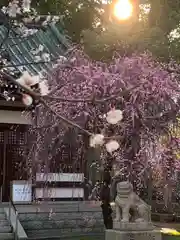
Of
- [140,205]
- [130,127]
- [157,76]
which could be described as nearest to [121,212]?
[140,205]

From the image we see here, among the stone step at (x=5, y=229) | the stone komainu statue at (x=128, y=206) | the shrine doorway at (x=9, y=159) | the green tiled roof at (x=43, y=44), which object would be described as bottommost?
the stone step at (x=5, y=229)

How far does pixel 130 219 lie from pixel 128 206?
423mm

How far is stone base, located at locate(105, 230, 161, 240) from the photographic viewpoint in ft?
38.4

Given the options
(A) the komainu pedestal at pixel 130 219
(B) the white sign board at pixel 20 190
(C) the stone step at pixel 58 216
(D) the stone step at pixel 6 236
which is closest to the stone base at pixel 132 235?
(A) the komainu pedestal at pixel 130 219

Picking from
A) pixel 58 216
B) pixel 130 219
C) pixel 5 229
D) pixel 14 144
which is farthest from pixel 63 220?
pixel 130 219

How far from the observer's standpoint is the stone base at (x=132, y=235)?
1170cm

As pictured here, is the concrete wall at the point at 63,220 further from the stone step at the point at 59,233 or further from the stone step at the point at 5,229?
the stone step at the point at 5,229

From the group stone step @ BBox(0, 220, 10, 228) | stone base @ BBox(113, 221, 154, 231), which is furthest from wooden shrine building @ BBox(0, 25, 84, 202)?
stone base @ BBox(113, 221, 154, 231)

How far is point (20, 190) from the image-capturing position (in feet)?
50.5

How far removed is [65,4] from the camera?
20.2m

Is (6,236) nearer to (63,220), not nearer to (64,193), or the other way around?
(63,220)

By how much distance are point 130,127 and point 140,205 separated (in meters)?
2.41

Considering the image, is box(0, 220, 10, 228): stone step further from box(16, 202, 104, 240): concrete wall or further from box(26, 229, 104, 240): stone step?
box(26, 229, 104, 240): stone step

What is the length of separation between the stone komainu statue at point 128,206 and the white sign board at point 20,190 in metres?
3.91
